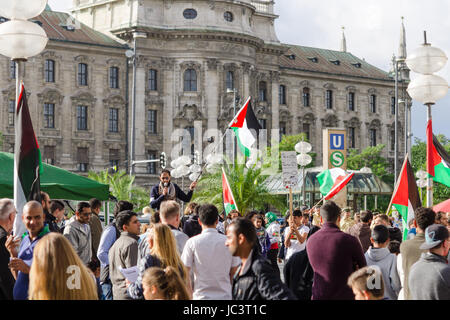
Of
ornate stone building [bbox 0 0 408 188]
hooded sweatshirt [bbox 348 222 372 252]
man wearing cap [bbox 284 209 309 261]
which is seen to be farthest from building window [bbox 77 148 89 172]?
hooded sweatshirt [bbox 348 222 372 252]

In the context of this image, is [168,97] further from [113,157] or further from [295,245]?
[295,245]

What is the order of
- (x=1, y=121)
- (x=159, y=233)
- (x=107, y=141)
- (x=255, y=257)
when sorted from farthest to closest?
(x=107, y=141), (x=1, y=121), (x=159, y=233), (x=255, y=257)

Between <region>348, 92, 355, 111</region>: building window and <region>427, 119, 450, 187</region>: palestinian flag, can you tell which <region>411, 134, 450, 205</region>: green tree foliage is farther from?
<region>427, 119, 450, 187</region>: palestinian flag

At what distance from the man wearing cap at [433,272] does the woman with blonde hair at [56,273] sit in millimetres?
2871

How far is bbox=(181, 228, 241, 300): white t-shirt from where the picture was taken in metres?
8.62

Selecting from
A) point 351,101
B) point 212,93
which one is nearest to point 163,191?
point 212,93

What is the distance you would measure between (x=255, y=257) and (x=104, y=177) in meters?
48.5

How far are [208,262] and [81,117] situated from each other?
62.3 meters

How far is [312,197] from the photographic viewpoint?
5500cm

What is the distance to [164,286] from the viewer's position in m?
6.33

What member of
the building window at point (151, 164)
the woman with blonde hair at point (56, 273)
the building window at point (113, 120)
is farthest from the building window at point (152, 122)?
the woman with blonde hair at point (56, 273)
